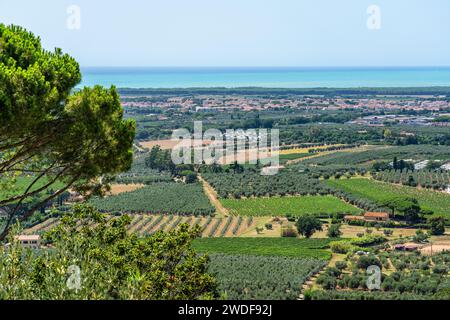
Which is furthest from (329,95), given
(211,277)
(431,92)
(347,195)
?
(211,277)

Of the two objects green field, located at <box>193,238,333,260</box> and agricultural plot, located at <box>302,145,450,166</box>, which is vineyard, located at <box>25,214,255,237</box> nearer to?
green field, located at <box>193,238,333,260</box>

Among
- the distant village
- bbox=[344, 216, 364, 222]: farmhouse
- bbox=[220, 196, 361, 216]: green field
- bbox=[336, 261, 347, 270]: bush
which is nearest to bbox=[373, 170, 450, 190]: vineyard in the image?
bbox=[220, 196, 361, 216]: green field

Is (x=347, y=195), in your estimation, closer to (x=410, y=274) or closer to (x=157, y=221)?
(x=157, y=221)

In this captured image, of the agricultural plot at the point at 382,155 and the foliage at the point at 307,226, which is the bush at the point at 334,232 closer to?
the foliage at the point at 307,226

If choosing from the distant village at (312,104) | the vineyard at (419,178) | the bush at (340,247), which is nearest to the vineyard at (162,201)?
the bush at (340,247)

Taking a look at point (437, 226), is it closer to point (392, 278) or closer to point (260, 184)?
point (392, 278)
